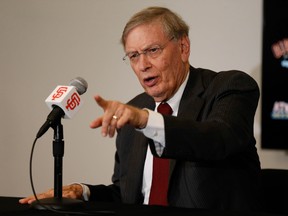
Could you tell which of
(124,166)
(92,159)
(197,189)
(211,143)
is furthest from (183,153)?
(92,159)

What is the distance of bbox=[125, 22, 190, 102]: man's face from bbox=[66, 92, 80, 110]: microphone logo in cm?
68

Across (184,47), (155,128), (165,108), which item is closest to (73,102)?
(155,128)

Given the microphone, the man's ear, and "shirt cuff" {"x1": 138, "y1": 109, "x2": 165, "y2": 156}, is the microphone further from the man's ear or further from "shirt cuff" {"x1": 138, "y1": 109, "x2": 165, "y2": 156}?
the man's ear

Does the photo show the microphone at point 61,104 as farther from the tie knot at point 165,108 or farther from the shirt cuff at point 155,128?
the tie knot at point 165,108

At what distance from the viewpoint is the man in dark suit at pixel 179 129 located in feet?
5.54

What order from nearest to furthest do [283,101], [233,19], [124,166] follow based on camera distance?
[124,166] → [283,101] → [233,19]

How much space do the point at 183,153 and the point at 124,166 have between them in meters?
0.72

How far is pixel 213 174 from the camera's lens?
6.59ft

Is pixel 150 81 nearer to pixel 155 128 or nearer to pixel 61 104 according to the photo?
pixel 155 128

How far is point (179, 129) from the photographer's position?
1.69 m

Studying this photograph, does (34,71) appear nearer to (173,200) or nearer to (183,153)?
(173,200)

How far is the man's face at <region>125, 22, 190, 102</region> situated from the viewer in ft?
7.48

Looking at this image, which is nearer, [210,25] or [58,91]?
[58,91]

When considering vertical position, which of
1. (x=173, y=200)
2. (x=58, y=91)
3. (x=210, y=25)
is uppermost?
(x=210, y=25)
